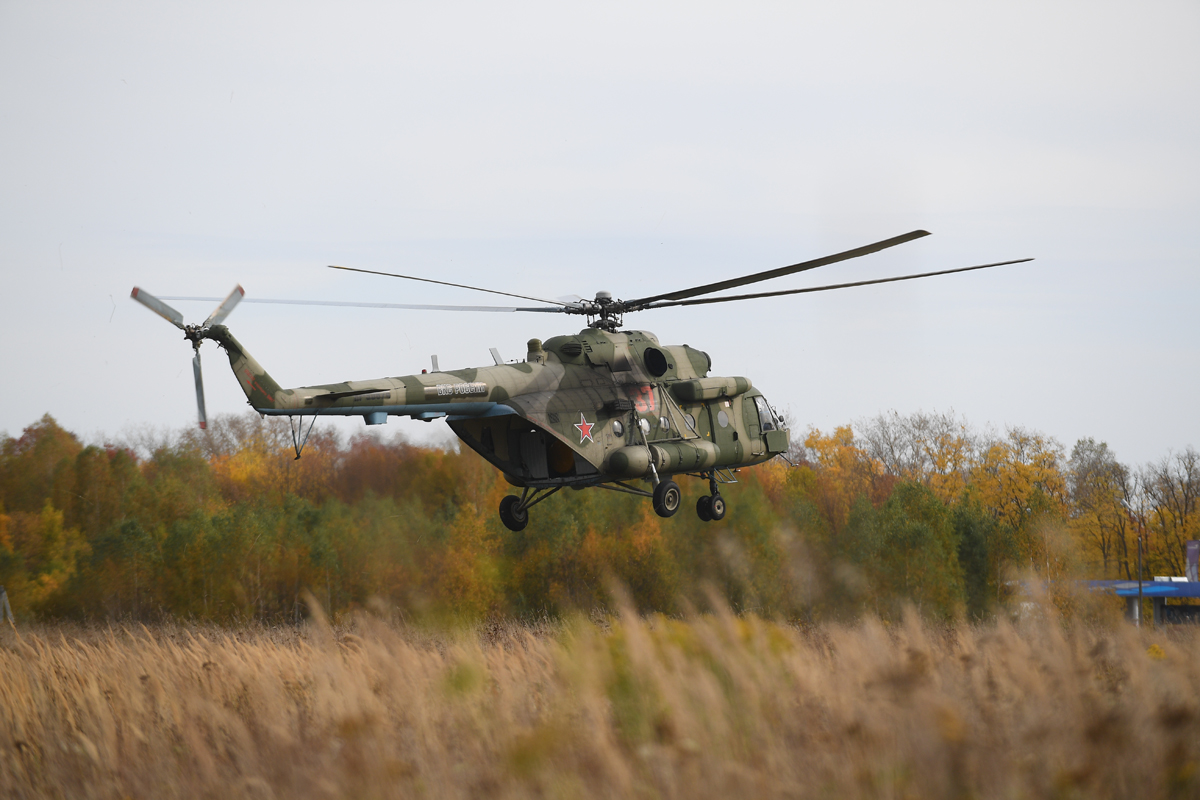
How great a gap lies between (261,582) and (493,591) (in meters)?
13.3

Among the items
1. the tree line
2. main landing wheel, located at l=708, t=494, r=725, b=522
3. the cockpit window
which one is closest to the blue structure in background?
the tree line

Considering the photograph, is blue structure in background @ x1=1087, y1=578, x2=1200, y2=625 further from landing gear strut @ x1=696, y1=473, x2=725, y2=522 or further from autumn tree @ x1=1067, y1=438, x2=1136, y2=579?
landing gear strut @ x1=696, y1=473, x2=725, y2=522

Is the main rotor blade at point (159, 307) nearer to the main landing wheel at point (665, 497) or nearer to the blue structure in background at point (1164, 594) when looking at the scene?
the main landing wheel at point (665, 497)

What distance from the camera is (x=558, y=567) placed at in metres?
62.1

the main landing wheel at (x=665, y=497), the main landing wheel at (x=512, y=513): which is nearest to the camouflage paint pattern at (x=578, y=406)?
the main landing wheel at (x=665, y=497)

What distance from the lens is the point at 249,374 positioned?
54.6ft

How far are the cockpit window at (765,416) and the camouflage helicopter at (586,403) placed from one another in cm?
4

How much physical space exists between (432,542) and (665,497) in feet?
105

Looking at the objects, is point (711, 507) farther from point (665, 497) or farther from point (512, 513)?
point (512, 513)

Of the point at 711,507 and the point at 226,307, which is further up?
the point at 226,307

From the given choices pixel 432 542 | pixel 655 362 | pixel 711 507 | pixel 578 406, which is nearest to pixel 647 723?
pixel 578 406

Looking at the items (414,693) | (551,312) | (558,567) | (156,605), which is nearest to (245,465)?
(156,605)

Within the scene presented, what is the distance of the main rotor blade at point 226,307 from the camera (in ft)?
54.3

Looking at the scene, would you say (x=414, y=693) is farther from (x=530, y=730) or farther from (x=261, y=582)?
(x=261, y=582)
